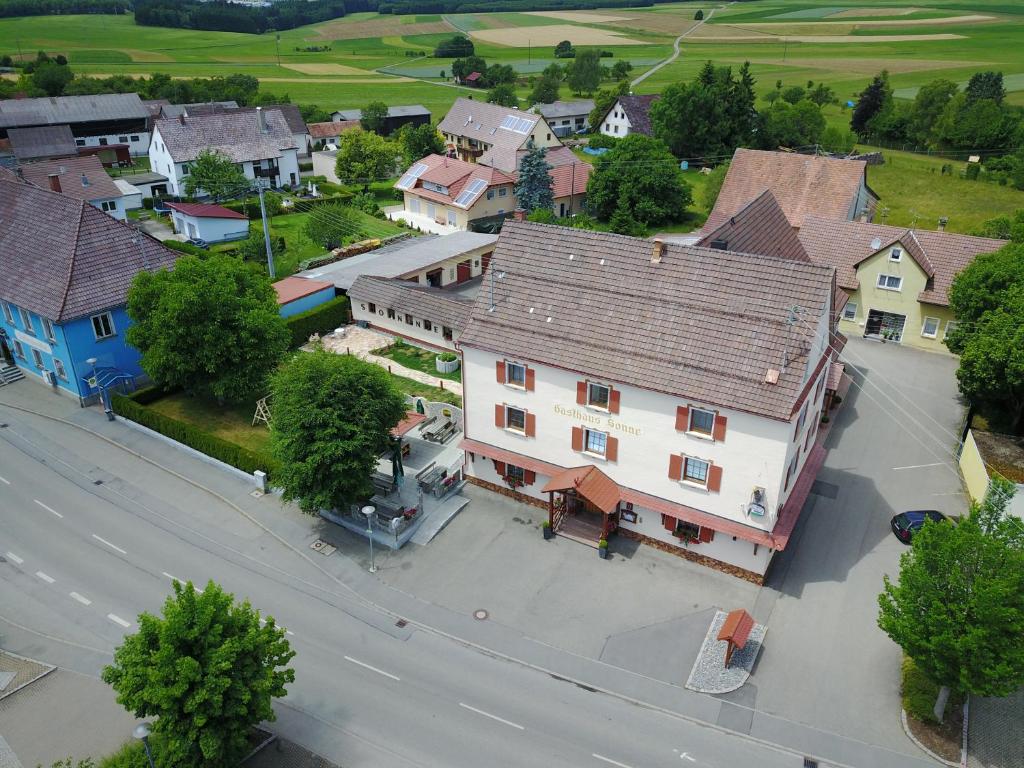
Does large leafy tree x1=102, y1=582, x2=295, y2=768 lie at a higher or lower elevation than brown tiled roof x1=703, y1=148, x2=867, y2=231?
lower

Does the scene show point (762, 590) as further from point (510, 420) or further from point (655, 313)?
point (510, 420)

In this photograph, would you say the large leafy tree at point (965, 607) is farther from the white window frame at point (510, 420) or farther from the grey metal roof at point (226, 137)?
the grey metal roof at point (226, 137)

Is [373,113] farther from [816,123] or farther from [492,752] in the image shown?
[492,752]

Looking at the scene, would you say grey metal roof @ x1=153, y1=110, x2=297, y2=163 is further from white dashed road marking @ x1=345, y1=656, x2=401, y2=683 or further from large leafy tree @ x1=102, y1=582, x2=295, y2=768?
large leafy tree @ x1=102, y1=582, x2=295, y2=768

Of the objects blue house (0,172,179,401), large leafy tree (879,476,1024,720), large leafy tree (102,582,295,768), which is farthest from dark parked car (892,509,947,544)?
blue house (0,172,179,401)

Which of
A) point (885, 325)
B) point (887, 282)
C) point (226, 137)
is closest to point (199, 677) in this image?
point (887, 282)

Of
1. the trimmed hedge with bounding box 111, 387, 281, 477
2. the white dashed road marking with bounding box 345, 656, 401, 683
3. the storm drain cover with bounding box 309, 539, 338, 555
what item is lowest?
the white dashed road marking with bounding box 345, 656, 401, 683

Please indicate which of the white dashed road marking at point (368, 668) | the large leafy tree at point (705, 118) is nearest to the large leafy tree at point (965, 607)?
the white dashed road marking at point (368, 668)
